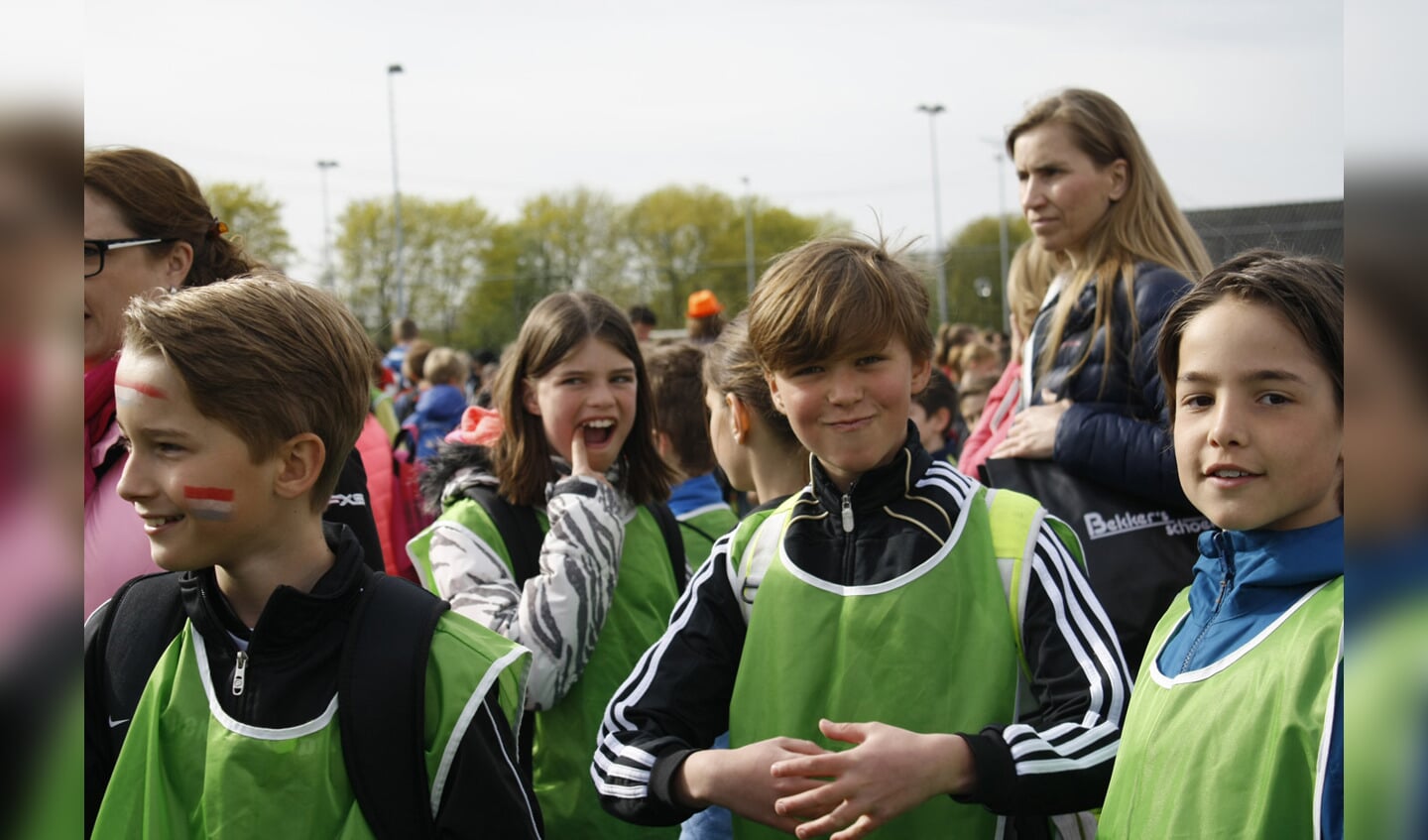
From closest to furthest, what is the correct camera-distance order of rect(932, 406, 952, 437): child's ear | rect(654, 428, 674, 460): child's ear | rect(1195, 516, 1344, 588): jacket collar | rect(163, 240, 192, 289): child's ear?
rect(1195, 516, 1344, 588): jacket collar
rect(163, 240, 192, 289): child's ear
rect(654, 428, 674, 460): child's ear
rect(932, 406, 952, 437): child's ear

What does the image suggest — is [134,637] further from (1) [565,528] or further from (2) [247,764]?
(1) [565,528]

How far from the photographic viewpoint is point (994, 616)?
2172 millimetres

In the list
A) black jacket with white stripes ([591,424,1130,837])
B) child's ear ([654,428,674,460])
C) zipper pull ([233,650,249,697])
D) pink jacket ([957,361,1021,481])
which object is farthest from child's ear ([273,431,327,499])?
child's ear ([654,428,674,460])

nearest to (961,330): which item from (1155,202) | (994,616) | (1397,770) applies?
(1155,202)

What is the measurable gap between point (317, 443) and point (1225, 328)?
1514mm

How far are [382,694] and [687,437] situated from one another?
269cm

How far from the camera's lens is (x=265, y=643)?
1.96 meters

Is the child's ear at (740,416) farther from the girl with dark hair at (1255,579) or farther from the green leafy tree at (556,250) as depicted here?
the green leafy tree at (556,250)

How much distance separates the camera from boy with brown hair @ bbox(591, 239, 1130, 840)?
6.46 feet

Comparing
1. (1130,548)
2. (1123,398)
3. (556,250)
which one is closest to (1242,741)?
(1130,548)

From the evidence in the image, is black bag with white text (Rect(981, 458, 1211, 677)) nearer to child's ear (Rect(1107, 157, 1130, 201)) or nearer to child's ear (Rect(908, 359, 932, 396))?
child's ear (Rect(908, 359, 932, 396))

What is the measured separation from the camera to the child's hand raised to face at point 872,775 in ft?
6.15

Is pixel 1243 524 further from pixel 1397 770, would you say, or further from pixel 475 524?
pixel 475 524

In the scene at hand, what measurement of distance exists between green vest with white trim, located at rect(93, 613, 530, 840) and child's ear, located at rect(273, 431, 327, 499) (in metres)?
0.33
